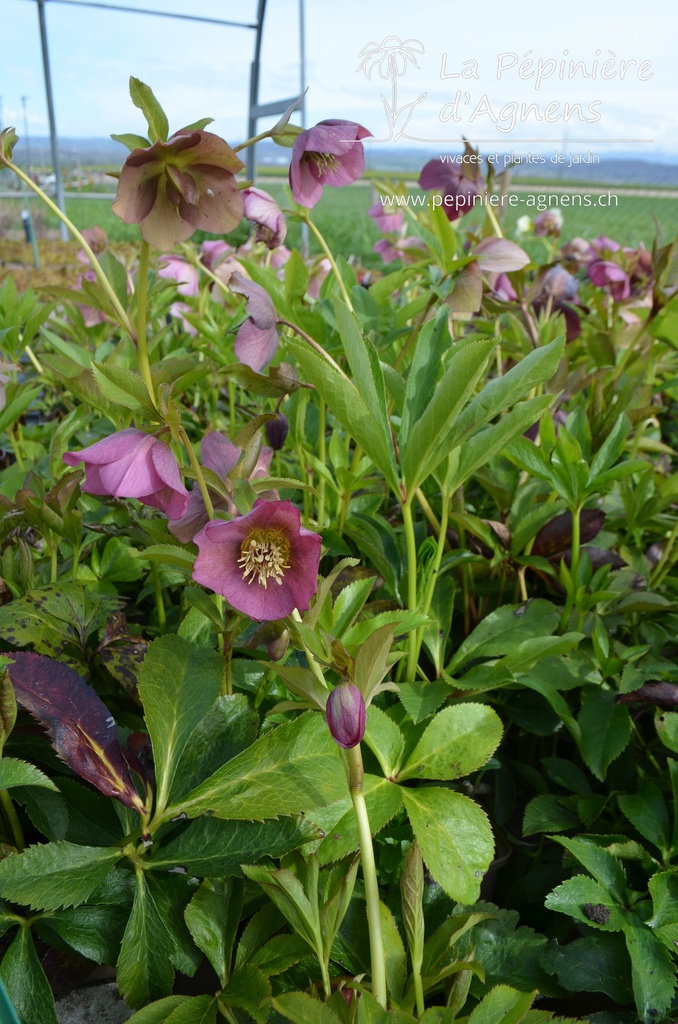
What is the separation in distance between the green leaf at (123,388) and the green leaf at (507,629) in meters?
0.32

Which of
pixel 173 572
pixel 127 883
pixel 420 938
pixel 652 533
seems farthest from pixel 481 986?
pixel 652 533

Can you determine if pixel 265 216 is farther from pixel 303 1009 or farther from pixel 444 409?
pixel 303 1009

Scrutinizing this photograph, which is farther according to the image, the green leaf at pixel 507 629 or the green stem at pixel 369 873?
the green leaf at pixel 507 629

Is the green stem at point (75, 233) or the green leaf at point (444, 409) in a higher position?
the green stem at point (75, 233)

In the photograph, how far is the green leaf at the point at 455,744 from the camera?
1.66 ft

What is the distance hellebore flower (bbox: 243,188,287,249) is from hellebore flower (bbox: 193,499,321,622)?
43 centimetres

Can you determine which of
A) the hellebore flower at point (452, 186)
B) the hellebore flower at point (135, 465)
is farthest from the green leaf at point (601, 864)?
the hellebore flower at point (452, 186)

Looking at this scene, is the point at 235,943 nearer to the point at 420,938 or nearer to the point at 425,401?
the point at 420,938

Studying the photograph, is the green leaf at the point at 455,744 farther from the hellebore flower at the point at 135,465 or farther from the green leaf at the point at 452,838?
the hellebore flower at the point at 135,465

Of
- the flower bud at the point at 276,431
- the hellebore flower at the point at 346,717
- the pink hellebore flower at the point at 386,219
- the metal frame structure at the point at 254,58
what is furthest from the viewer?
the metal frame structure at the point at 254,58

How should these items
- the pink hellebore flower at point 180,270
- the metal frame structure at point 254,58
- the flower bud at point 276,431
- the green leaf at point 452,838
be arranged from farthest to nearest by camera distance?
the metal frame structure at point 254,58 → the pink hellebore flower at point 180,270 → the flower bud at point 276,431 → the green leaf at point 452,838

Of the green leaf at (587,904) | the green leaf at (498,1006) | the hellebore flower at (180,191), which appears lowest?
the green leaf at (587,904)

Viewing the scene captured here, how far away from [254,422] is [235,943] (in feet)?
1.02

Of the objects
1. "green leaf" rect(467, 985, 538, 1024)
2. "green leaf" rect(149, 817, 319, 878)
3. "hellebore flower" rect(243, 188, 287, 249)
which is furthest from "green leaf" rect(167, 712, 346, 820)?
"hellebore flower" rect(243, 188, 287, 249)
